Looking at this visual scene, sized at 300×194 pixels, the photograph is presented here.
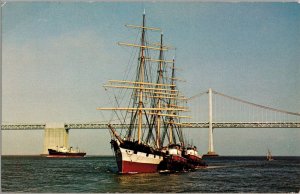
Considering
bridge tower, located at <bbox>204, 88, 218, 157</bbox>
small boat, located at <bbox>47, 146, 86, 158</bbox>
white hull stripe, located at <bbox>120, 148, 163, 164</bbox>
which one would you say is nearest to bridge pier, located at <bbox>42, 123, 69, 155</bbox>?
small boat, located at <bbox>47, 146, 86, 158</bbox>

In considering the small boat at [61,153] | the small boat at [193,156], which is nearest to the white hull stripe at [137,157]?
the small boat at [193,156]

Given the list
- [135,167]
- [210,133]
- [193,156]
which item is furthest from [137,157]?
[210,133]

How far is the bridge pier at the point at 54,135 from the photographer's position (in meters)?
78.7

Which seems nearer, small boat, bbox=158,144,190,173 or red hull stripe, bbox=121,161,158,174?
red hull stripe, bbox=121,161,158,174

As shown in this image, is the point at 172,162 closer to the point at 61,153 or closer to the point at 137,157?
the point at 137,157

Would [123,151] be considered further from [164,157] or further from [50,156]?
[50,156]

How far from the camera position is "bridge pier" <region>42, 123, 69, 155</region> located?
258 ft

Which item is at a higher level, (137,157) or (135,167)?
(137,157)

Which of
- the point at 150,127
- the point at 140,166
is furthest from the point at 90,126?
the point at 140,166

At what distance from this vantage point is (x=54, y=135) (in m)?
87.9

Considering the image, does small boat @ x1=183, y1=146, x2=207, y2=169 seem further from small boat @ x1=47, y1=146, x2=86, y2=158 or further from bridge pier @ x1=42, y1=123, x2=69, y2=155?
small boat @ x1=47, y1=146, x2=86, y2=158

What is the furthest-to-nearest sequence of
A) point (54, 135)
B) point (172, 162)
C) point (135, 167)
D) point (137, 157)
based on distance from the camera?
point (54, 135) → point (172, 162) → point (137, 157) → point (135, 167)

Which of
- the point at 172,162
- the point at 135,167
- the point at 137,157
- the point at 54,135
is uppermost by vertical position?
the point at 54,135

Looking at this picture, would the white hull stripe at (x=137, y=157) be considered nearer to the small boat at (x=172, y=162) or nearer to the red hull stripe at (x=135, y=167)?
the red hull stripe at (x=135, y=167)
